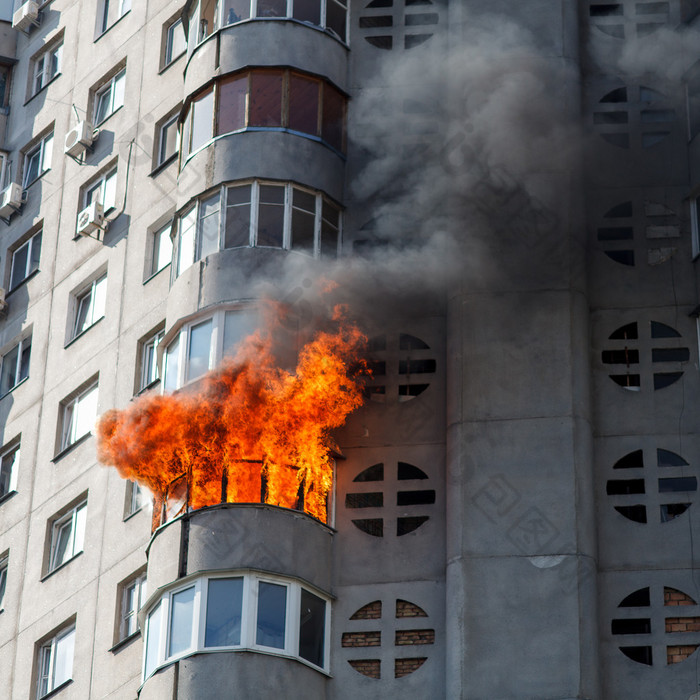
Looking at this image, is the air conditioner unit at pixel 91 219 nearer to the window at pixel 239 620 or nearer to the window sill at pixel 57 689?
the window sill at pixel 57 689

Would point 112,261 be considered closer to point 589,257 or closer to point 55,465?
point 55,465

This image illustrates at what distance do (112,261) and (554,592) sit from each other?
525 inches

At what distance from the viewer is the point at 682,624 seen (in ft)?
88.1

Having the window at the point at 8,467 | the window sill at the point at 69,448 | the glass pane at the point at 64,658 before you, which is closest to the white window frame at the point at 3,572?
the window at the point at 8,467

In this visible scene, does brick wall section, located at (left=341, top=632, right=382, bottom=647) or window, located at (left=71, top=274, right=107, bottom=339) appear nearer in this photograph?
brick wall section, located at (left=341, top=632, right=382, bottom=647)

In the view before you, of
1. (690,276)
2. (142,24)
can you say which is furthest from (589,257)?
(142,24)

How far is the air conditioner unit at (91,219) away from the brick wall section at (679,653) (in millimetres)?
15897

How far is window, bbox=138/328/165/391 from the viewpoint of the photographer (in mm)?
32812

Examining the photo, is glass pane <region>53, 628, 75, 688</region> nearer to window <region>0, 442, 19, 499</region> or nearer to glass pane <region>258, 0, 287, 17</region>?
window <region>0, 442, 19, 499</region>

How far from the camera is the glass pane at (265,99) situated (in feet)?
105

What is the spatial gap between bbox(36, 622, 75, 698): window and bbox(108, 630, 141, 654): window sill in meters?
1.57

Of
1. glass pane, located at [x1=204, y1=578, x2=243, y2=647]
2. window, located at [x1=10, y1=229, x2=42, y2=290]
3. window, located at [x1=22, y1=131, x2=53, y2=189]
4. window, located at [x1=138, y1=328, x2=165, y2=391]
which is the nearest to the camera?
glass pane, located at [x1=204, y1=578, x2=243, y2=647]

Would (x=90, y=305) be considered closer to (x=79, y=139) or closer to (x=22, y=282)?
(x=22, y=282)

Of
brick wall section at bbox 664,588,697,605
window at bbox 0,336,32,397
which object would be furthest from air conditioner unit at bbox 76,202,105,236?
brick wall section at bbox 664,588,697,605
